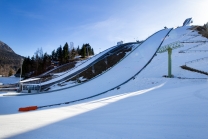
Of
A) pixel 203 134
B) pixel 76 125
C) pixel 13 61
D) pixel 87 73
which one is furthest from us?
pixel 13 61

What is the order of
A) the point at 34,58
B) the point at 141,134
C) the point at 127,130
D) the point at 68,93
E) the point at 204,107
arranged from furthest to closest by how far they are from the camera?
the point at 34,58 → the point at 68,93 → the point at 204,107 → the point at 127,130 → the point at 141,134

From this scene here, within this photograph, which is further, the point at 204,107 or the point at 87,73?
the point at 87,73

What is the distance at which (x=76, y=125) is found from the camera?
4.02 metres

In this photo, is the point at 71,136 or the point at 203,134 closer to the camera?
the point at 203,134

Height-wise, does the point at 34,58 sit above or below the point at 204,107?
above

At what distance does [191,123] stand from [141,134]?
1407mm

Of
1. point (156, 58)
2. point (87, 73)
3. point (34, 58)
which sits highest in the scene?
point (34, 58)

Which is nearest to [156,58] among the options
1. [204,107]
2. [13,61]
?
[204,107]

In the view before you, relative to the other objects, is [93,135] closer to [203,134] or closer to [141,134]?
[141,134]

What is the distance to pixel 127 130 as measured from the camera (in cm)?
350

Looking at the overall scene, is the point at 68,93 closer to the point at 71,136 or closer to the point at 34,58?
the point at 71,136

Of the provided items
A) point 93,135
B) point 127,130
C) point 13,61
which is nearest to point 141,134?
point 127,130

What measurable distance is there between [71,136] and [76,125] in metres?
0.72

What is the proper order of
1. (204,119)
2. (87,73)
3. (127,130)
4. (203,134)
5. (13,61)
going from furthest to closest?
(13,61)
(87,73)
(204,119)
(127,130)
(203,134)
